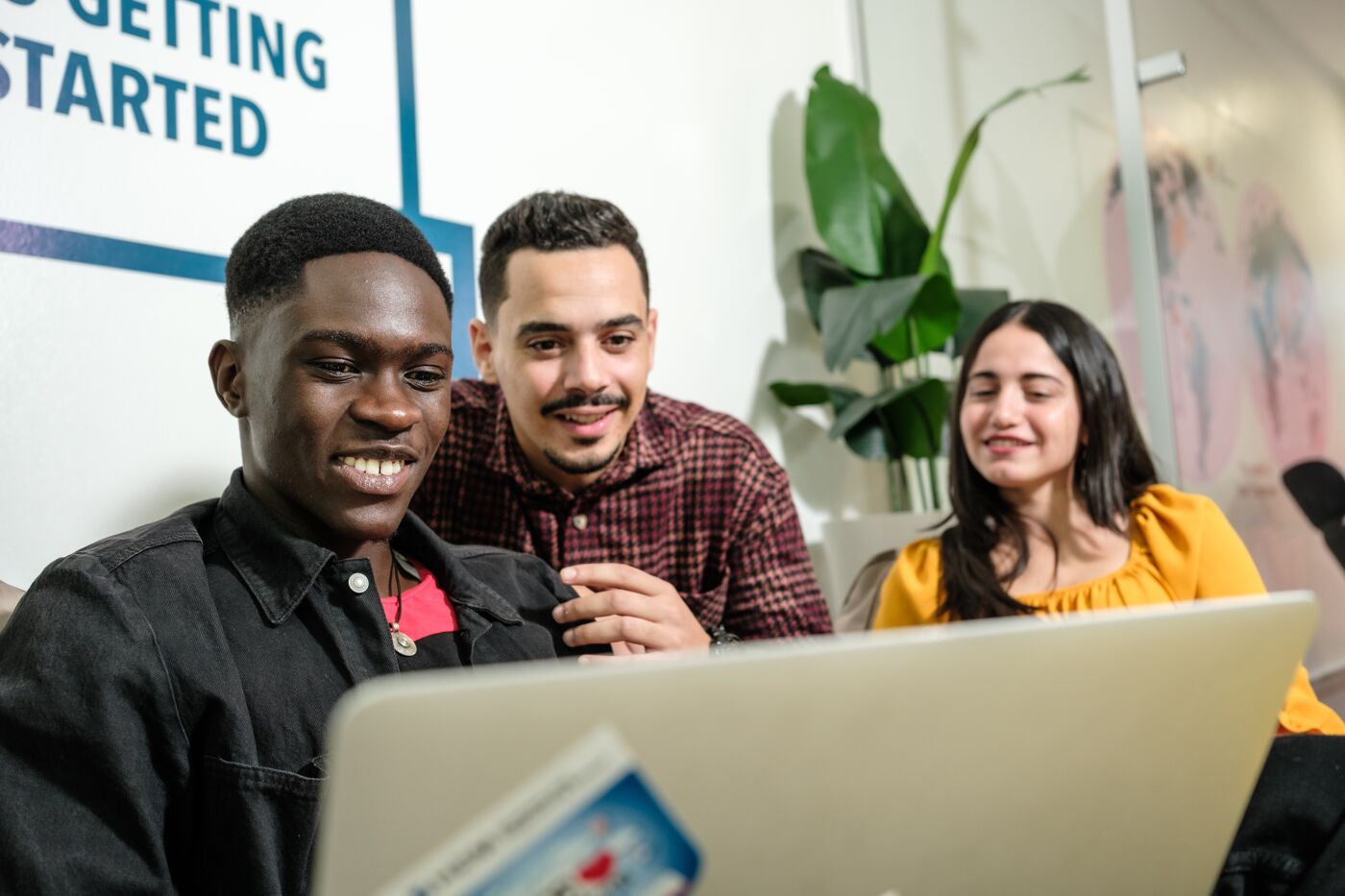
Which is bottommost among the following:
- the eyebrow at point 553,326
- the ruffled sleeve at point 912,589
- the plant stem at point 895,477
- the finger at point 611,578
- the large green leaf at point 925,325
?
the ruffled sleeve at point 912,589

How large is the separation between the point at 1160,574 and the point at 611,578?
3.52ft

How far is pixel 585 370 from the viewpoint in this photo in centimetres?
174

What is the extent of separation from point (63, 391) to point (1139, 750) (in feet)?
4.72

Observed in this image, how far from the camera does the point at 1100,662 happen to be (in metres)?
0.50

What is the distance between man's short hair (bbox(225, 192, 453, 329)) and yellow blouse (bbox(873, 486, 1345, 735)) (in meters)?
1.14

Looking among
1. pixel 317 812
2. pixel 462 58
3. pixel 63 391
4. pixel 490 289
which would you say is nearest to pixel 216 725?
pixel 317 812

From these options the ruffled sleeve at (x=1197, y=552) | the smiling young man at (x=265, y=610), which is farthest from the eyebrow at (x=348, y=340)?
the ruffled sleeve at (x=1197, y=552)

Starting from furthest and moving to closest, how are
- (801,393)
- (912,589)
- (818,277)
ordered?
(818,277) → (801,393) → (912,589)

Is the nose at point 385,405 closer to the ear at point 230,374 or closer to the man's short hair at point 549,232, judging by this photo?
the ear at point 230,374

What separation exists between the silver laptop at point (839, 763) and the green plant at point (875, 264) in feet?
6.57

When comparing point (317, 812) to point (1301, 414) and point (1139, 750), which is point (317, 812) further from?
point (1301, 414)

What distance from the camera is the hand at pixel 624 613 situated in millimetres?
1254

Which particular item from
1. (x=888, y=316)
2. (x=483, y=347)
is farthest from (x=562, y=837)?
(x=888, y=316)

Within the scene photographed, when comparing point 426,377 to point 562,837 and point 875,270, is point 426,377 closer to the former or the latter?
point 562,837
